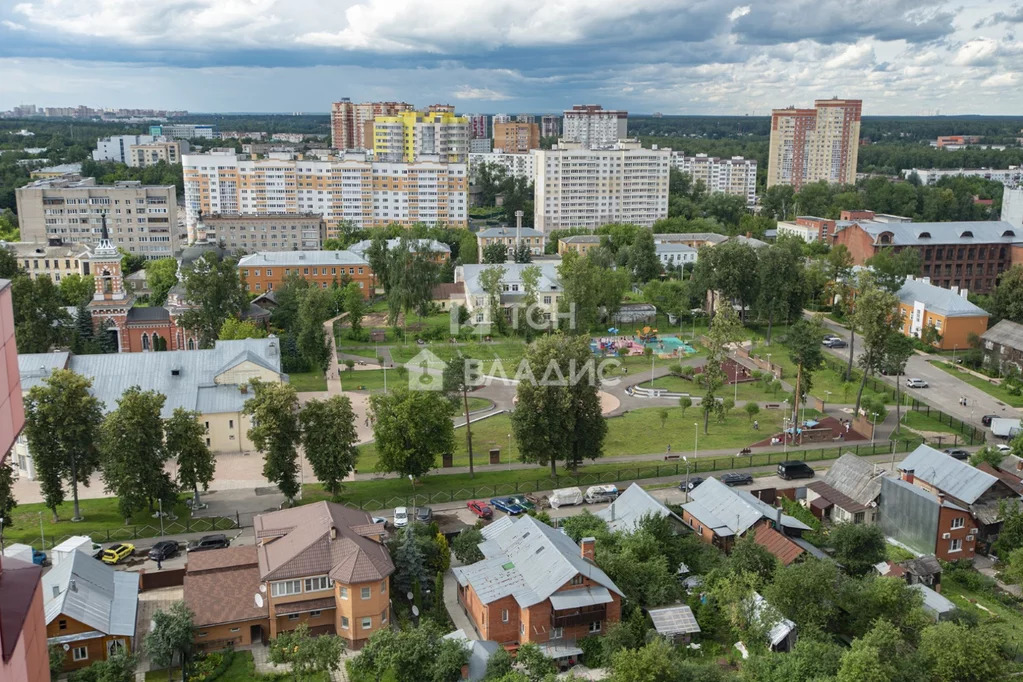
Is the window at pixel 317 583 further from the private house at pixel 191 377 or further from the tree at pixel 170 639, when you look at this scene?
the private house at pixel 191 377

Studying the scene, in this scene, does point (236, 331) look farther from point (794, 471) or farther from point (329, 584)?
point (794, 471)

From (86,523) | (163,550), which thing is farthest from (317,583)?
(86,523)

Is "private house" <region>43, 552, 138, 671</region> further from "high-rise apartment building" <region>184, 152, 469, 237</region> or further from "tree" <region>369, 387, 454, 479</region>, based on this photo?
"high-rise apartment building" <region>184, 152, 469, 237</region>

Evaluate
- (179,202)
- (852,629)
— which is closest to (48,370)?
(852,629)

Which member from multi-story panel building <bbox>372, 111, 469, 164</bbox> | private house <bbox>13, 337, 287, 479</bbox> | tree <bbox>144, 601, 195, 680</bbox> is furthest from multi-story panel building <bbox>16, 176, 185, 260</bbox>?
tree <bbox>144, 601, 195, 680</bbox>

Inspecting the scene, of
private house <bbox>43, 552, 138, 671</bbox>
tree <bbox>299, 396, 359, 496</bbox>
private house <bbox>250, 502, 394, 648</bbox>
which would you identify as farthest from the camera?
tree <bbox>299, 396, 359, 496</bbox>

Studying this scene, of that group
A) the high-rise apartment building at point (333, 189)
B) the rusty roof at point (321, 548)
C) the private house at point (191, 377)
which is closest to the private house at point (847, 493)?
the rusty roof at point (321, 548)
